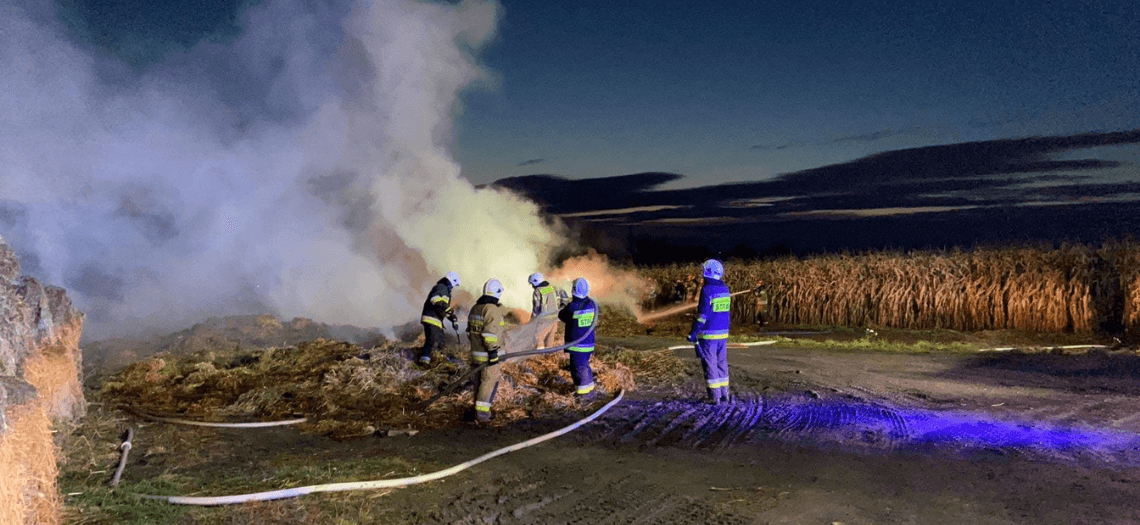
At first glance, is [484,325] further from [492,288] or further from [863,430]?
[863,430]

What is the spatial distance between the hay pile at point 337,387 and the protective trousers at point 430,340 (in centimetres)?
22

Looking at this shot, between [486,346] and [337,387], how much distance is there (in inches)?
125

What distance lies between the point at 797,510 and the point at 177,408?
29.0 feet

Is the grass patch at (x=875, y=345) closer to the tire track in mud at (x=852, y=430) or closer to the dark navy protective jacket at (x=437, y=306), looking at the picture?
the tire track in mud at (x=852, y=430)

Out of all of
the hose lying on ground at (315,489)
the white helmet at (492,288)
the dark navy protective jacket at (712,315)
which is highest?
the white helmet at (492,288)

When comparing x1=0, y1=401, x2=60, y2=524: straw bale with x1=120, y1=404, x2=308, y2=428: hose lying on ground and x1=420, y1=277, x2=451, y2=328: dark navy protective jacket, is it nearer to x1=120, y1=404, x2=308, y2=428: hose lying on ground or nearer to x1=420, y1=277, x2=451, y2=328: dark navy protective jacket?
x1=120, y1=404, x2=308, y2=428: hose lying on ground

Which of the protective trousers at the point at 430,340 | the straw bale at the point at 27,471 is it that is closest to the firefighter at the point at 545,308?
the protective trousers at the point at 430,340

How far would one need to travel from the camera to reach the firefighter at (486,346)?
979 centimetres

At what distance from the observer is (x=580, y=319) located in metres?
11.1

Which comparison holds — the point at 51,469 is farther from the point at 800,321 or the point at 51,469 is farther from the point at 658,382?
the point at 800,321

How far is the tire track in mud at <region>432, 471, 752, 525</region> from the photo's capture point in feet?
19.7

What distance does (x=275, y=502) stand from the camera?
6.24 m

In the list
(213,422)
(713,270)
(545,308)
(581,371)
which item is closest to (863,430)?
(713,270)

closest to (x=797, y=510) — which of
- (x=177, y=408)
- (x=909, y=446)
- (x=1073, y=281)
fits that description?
(x=909, y=446)
